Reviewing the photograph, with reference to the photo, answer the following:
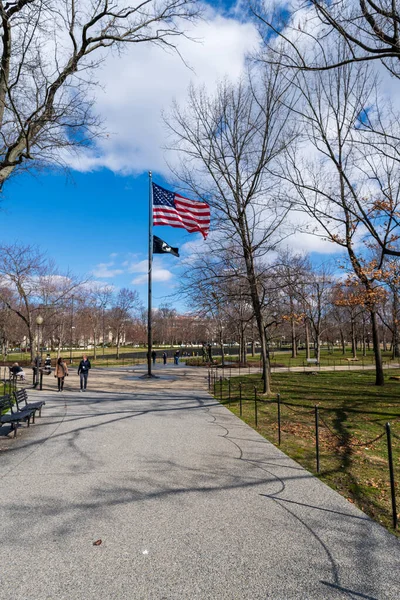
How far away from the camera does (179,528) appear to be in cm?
415

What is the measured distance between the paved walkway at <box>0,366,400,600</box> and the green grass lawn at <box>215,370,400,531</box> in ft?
1.49

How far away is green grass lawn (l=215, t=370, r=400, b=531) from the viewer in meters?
5.53

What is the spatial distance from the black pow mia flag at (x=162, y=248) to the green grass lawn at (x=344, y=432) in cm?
801

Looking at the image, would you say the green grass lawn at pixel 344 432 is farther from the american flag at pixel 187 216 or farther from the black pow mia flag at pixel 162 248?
the black pow mia flag at pixel 162 248

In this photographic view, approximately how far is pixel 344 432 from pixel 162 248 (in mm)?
13419

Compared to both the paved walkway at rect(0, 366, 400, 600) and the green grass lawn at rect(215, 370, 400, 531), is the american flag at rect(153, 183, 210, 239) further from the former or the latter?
the paved walkway at rect(0, 366, 400, 600)

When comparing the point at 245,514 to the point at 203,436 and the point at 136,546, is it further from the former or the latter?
the point at 203,436

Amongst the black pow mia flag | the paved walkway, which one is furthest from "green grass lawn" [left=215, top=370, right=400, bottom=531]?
the black pow mia flag

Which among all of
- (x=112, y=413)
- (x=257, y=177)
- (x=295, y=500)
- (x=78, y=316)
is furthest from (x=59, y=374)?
(x=78, y=316)

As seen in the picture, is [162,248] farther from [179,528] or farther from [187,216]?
[179,528]

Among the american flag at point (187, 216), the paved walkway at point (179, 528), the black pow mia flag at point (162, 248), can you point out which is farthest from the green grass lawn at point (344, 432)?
the black pow mia flag at point (162, 248)

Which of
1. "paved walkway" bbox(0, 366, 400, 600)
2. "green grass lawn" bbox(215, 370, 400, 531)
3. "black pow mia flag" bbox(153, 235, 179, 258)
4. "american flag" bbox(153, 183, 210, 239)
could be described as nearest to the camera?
"paved walkway" bbox(0, 366, 400, 600)

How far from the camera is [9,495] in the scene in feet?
16.7

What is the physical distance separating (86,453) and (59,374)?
11457 millimetres
